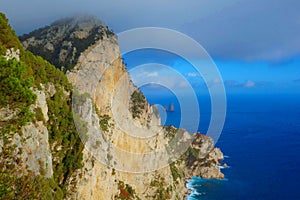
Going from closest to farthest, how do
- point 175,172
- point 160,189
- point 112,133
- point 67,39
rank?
point 112,133 → point 67,39 → point 160,189 → point 175,172

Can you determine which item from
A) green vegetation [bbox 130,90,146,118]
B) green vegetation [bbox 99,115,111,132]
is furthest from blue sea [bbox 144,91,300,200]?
green vegetation [bbox 99,115,111,132]

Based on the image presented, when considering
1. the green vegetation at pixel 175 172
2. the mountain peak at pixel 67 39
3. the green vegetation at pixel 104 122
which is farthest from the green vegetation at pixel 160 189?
the mountain peak at pixel 67 39

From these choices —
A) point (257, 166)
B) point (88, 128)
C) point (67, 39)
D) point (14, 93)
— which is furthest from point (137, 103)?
point (257, 166)

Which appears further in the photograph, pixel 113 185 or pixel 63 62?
pixel 63 62

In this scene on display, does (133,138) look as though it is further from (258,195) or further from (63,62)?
(258,195)

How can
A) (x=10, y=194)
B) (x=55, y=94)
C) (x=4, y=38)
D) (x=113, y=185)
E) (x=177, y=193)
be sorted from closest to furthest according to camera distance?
(x=10, y=194) < (x=4, y=38) < (x=55, y=94) < (x=113, y=185) < (x=177, y=193)

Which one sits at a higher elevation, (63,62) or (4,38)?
(63,62)

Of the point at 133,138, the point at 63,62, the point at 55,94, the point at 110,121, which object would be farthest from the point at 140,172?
the point at 55,94

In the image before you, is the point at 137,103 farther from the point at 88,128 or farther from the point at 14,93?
the point at 14,93
